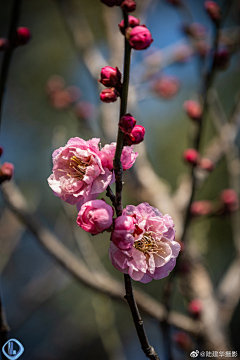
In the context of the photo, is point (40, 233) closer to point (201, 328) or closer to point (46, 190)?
point (201, 328)

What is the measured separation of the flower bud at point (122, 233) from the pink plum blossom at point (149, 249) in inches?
1.2

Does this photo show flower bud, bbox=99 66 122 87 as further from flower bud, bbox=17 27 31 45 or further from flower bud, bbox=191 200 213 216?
flower bud, bbox=191 200 213 216

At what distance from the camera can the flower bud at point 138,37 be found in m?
0.48

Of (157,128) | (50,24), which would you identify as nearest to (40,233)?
(157,128)

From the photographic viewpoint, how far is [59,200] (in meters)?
1.48

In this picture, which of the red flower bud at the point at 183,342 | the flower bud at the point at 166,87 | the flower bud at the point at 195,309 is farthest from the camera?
the flower bud at the point at 166,87

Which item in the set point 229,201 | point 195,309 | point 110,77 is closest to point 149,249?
point 110,77

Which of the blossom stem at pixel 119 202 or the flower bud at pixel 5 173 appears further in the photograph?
the flower bud at pixel 5 173

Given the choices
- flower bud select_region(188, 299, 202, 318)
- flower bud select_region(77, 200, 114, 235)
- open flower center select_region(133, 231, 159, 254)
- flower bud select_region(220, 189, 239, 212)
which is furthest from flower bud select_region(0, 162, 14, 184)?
flower bud select_region(220, 189, 239, 212)

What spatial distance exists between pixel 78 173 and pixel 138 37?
0.33 metres

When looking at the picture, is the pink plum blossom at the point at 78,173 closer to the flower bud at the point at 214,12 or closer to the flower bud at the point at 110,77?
the flower bud at the point at 110,77

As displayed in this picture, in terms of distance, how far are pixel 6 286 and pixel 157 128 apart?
309cm

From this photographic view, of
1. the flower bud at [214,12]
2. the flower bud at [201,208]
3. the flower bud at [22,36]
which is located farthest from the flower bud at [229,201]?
the flower bud at [22,36]

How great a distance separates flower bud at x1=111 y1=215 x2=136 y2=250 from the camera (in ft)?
1.70
